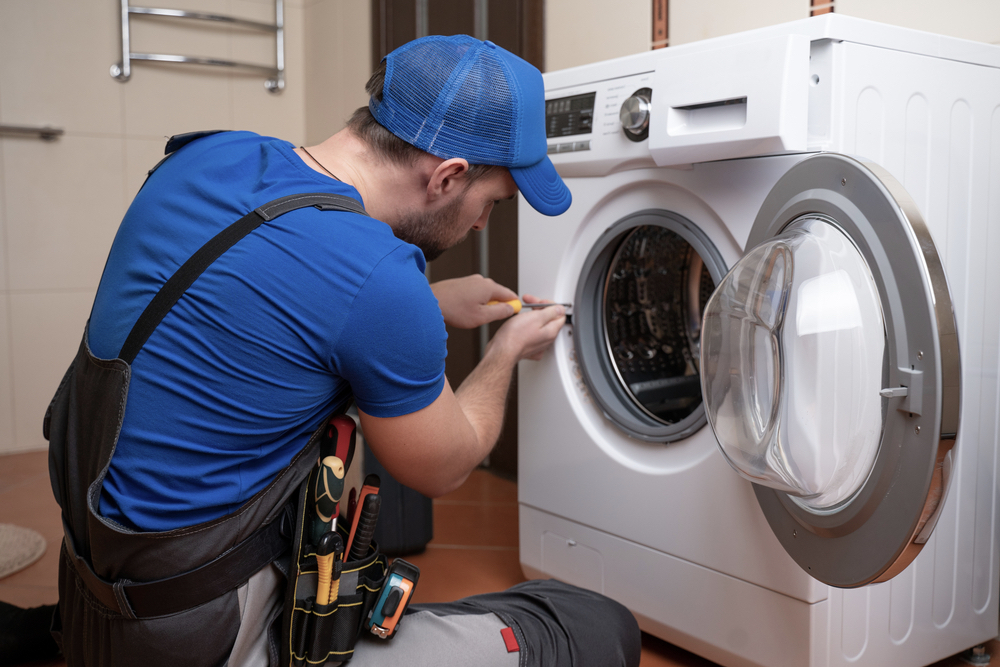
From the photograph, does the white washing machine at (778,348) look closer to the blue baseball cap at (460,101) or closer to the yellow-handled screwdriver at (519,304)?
the yellow-handled screwdriver at (519,304)

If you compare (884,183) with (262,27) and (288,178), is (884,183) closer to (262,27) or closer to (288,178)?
(288,178)

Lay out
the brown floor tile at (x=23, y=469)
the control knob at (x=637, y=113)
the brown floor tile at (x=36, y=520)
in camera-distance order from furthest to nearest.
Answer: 1. the brown floor tile at (x=23, y=469)
2. the brown floor tile at (x=36, y=520)
3. the control knob at (x=637, y=113)

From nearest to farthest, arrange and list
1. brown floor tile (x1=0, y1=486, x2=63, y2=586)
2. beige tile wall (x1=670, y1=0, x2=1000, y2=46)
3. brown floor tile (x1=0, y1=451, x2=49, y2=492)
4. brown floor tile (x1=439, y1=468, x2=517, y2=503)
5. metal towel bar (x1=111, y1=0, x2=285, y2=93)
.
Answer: beige tile wall (x1=670, y1=0, x2=1000, y2=46) < brown floor tile (x1=0, y1=486, x2=63, y2=586) < brown floor tile (x1=439, y1=468, x2=517, y2=503) < brown floor tile (x1=0, y1=451, x2=49, y2=492) < metal towel bar (x1=111, y1=0, x2=285, y2=93)

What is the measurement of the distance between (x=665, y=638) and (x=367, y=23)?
238 cm

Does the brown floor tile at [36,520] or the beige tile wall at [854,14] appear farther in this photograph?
the brown floor tile at [36,520]

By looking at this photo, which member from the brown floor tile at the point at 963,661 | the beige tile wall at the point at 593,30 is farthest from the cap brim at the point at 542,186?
the brown floor tile at the point at 963,661

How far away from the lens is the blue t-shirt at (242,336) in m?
0.79

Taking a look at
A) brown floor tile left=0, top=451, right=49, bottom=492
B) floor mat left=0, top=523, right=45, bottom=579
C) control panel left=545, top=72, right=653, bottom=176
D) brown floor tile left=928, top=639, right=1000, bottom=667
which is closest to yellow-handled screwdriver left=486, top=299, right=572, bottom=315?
control panel left=545, top=72, right=653, bottom=176

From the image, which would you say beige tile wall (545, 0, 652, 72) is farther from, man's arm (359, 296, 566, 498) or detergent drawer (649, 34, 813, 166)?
man's arm (359, 296, 566, 498)

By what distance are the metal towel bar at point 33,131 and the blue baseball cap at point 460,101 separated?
7.48 ft

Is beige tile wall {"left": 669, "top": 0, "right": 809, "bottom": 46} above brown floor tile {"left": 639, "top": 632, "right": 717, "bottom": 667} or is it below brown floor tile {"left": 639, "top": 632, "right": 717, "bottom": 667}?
above

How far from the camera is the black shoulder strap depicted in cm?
80

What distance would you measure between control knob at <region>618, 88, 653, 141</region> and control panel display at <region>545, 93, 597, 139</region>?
0.10 m

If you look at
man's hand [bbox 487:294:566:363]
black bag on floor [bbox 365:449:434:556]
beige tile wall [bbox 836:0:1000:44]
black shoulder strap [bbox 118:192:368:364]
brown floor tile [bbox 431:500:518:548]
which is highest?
beige tile wall [bbox 836:0:1000:44]
